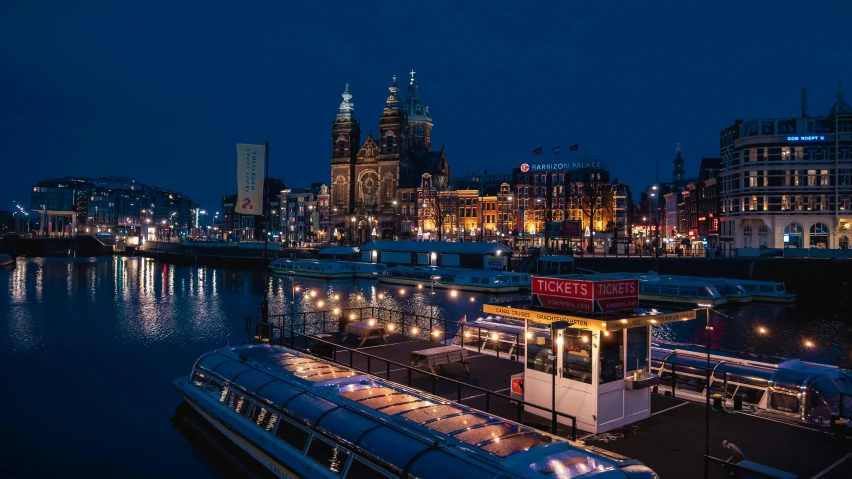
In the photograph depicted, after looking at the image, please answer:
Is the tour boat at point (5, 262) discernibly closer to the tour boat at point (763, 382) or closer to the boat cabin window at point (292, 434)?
the boat cabin window at point (292, 434)

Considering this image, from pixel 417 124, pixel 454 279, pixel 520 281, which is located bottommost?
pixel 520 281

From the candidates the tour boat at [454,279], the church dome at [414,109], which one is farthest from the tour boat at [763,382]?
the church dome at [414,109]

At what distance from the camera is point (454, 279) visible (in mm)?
75125

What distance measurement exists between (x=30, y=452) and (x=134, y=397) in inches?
253

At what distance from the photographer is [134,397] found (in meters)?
27.9

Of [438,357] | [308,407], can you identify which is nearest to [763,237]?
[438,357]

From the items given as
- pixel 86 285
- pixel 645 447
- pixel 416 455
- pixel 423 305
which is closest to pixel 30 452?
pixel 416 455

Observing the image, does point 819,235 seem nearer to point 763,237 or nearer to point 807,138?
point 763,237

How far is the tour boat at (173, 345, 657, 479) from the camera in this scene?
10.7 meters

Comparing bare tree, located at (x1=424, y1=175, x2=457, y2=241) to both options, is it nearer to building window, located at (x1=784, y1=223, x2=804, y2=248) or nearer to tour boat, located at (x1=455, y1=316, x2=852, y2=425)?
building window, located at (x1=784, y1=223, x2=804, y2=248)

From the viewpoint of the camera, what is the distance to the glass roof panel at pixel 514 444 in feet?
36.2

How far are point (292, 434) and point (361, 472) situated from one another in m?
3.49

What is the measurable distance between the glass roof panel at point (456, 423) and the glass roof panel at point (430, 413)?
11.8 inches

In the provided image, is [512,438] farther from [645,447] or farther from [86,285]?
[86,285]
